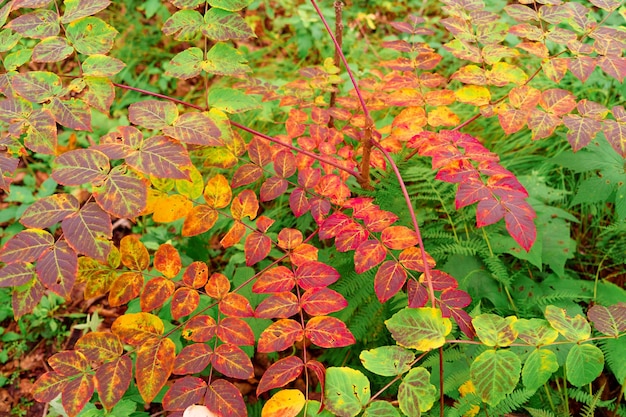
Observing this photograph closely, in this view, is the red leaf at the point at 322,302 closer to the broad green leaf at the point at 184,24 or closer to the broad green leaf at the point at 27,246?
the broad green leaf at the point at 27,246

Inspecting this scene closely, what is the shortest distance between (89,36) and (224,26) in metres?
0.34

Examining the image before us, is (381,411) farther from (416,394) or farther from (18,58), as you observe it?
(18,58)

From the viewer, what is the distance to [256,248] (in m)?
1.35

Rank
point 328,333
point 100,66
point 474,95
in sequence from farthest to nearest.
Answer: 1. point 474,95
2. point 100,66
3. point 328,333

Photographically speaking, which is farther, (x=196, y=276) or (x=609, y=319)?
(x=196, y=276)

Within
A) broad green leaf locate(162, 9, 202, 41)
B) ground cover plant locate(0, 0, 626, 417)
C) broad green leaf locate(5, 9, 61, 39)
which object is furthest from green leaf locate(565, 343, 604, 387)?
broad green leaf locate(5, 9, 61, 39)

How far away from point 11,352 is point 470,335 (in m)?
1.99

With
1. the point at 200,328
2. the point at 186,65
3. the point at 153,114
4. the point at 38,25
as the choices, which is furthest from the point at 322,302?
the point at 38,25

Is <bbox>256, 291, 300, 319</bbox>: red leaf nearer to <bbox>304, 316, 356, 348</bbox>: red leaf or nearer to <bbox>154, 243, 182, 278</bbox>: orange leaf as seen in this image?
<bbox>304, 316, 356, 348</bbox>: red leaf

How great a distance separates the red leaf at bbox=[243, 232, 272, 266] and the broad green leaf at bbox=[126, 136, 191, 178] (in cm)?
33

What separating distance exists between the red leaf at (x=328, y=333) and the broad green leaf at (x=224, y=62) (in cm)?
70

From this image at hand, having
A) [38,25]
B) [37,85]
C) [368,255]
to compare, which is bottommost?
[368,255]

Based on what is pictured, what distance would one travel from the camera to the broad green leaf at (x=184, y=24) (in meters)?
1.33

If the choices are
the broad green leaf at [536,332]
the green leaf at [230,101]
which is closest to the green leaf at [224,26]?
the green leaf at [230,101]
